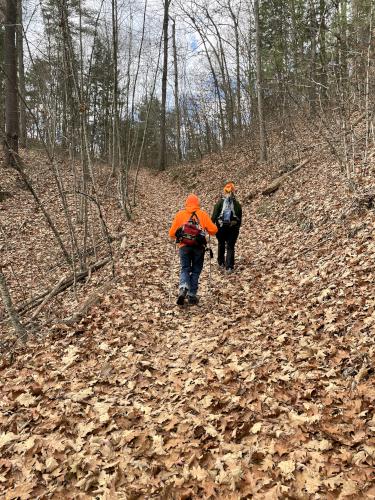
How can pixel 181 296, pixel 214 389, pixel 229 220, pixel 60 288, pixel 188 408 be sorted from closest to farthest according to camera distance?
pixel 188 408 → pixel 214 389 → pixel 181 296 → pixel 60 288 → pixel 229 220

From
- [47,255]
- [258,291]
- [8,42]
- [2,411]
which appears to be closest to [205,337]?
[258,291]

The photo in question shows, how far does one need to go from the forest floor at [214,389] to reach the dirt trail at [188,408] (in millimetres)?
16

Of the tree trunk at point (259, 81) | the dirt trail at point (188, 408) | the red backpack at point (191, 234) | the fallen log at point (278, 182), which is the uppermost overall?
the tree trunk at point (259, 81)

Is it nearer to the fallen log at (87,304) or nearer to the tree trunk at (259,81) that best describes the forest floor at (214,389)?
the fallen log at (87,304)

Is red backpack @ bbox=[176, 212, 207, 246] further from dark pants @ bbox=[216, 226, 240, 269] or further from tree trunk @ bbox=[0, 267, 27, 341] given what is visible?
tree trunk @ bbox=[0, 267, 27, 341]

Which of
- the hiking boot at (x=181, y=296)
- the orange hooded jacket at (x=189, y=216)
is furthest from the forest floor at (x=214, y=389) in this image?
the orange hooded jacket at (x=189, y=216)

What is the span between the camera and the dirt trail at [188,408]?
3.50 meters

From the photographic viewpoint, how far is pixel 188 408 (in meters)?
4.51

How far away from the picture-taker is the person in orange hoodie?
7465mm

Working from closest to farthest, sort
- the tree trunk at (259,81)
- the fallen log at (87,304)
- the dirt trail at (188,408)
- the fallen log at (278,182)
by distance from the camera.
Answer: the dirt trail at (188,408)
the fallen log at (87,304)
the fallen log at (278,182)
the tree trunk at (259,81)

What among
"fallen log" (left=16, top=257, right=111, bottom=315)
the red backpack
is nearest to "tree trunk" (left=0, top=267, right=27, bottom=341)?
"fallen log" (left=16, top=257, right=111, bottom=315)

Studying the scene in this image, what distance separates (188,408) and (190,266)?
3476 millimetres

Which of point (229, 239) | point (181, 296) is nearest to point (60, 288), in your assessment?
point (181, 296)

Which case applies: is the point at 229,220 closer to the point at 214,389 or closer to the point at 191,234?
the point at 191,234
